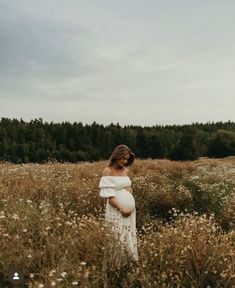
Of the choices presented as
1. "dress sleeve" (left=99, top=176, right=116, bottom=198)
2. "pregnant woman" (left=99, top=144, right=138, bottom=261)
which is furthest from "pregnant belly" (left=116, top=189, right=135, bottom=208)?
"dress sleeve" (left=99, top=176, right=116, bottom=198)

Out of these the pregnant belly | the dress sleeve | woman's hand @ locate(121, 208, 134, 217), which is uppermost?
the dress sleeve

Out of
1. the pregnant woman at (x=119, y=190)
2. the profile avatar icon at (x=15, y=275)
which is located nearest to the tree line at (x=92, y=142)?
the pregnant woman at (x=119, y=190)

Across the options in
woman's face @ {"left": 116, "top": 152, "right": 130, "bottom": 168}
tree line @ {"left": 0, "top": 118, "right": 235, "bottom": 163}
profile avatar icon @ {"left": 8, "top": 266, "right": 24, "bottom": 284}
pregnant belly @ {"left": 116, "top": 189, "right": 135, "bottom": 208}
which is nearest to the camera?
profile avatar icon @ {"left": 8, "top": 266, "right": 24, "bottom": 284}

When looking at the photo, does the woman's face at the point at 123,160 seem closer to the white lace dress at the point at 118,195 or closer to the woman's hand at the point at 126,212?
the white lace dress at the point at 118,195

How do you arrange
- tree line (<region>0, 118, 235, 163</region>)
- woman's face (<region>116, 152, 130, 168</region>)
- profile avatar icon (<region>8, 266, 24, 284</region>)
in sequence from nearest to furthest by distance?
1. profile avatar icon (<region>8, 266, 24, 284</region>)
2. woman's face (<region>116, 152, 130, 168</region>)
3. tree line (<region>0, 118, 235, 163</region>)

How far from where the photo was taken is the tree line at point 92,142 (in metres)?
68.1

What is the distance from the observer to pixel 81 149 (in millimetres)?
80312

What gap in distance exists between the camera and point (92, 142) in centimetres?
8281

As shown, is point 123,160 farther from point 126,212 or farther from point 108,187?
point 126,212

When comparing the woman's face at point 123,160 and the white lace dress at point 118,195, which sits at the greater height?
the woman's face at point 123,160

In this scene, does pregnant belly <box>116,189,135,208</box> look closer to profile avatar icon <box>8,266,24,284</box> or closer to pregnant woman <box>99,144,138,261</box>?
pregnant woman <box>99,144,138,261</box>

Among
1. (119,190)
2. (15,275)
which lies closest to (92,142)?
(119,190)

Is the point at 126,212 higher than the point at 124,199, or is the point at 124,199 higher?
the point at 124,199

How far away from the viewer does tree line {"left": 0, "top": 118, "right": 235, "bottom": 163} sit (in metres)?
68.1
